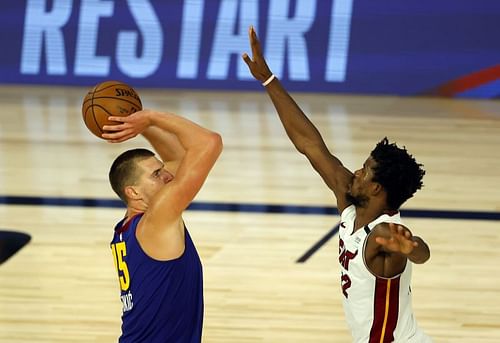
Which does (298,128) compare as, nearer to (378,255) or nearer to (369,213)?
(369,213)

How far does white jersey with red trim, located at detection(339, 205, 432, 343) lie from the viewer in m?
4.22

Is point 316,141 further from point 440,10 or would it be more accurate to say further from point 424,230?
point 440,10

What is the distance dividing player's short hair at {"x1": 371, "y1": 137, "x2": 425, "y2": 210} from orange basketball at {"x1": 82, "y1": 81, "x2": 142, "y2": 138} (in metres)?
1.00

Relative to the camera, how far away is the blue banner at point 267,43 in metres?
14.0

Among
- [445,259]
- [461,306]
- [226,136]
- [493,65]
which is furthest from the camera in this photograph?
[493,65]

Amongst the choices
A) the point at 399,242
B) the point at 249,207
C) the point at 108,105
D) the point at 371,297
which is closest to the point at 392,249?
the point at 399,242

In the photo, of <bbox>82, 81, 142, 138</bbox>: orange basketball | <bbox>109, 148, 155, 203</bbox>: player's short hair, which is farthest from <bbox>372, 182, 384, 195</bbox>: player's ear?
<bbox>82, 81, 142, 138</bbox>: orange basketball

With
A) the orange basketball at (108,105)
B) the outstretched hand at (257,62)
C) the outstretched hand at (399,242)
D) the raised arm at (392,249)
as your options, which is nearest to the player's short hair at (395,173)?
the raised arm at (392,249)

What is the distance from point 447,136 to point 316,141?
24.5ft

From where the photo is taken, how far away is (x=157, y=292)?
13.5ft

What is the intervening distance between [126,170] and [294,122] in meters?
0.85

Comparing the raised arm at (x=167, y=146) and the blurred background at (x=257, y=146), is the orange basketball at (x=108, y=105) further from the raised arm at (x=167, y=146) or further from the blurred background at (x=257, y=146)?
the blurred background at (x=257, y=146)

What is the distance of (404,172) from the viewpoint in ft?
13.9

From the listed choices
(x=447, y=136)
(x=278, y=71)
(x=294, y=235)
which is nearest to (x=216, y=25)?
(x=278, y=71)
